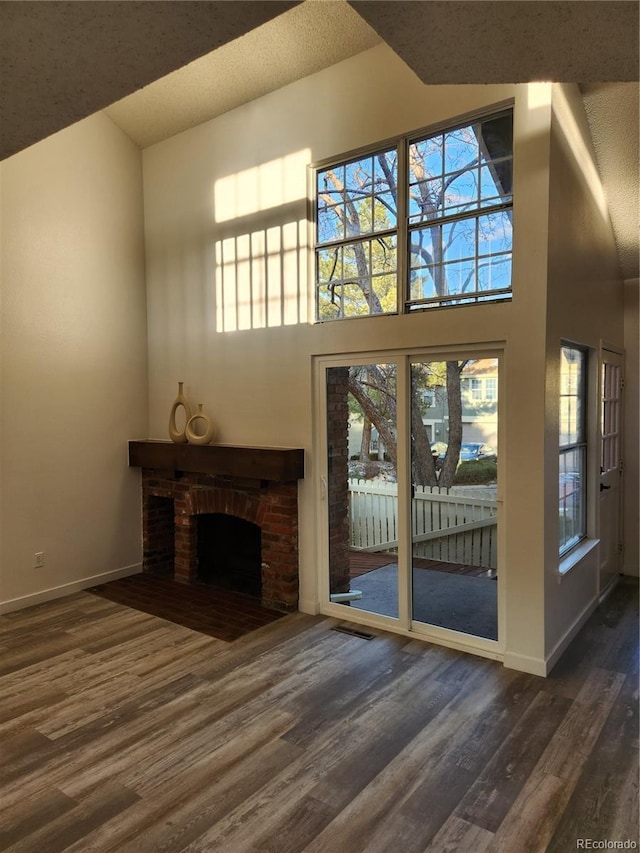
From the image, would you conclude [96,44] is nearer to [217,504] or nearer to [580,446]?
[217,504]

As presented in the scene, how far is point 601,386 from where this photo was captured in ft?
14.5

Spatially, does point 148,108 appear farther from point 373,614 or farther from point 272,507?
point 373,614

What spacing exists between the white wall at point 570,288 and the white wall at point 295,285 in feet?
0.40

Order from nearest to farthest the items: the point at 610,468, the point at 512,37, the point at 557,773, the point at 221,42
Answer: the point at 512,37
the point at 221,42
the point at 557,773
the point at 610,468

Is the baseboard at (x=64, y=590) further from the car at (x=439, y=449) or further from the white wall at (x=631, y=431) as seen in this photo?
the white wall at (x=631, y=431)

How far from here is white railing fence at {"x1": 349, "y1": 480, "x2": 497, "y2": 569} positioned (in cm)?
355

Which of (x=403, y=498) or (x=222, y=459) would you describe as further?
(x=222, y=459)

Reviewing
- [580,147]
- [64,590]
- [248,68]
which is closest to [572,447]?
[580,147]

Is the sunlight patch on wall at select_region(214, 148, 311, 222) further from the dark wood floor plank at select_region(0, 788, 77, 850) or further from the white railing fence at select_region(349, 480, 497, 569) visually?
the dark wood floor plank at select_region(0, 788, 77, 850)

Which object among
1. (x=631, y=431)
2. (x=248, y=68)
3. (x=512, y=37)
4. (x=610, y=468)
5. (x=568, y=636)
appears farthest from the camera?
(x=631, y=431)

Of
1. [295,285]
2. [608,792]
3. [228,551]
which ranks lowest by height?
[608,792]

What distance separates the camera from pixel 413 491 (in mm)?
Answer: 3801

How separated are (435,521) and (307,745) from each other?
1.66m

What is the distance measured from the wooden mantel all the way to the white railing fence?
0.51 metres
